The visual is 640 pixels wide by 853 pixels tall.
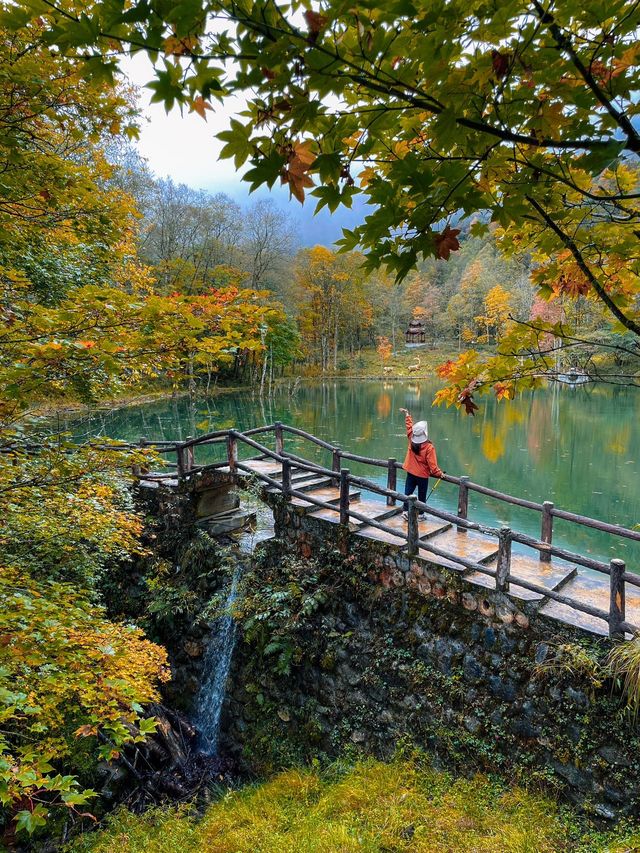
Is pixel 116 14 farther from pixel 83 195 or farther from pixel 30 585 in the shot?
pixel 30 585

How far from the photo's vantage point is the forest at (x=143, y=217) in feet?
4.57

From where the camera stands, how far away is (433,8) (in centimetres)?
134

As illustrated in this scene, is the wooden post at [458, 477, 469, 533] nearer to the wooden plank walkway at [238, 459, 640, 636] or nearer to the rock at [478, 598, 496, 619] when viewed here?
the wooden plank walkway at [238, 459, 640, 636]

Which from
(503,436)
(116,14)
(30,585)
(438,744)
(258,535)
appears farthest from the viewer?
(503,436)

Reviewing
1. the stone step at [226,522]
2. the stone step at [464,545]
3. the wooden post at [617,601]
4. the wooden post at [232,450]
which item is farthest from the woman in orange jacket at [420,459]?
the stone step at [226,522]

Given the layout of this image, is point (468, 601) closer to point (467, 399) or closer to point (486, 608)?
point (486, 608)

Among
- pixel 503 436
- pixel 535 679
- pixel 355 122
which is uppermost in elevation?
pixel 355 122

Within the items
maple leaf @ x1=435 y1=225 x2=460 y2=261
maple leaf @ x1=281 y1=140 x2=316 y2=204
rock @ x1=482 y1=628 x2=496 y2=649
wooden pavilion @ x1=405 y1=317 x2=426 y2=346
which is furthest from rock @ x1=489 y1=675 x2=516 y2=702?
wooden pavilion @ x1=405 y1=317 x2=426 y2=346

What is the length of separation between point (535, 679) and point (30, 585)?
17.1ft

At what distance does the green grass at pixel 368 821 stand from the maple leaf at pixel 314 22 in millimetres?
6051

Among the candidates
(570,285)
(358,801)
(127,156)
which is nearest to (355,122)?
(570,285)

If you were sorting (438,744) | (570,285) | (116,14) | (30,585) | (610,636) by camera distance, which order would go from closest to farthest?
(116,14)
(570,285)
(30,585)
(610,636)
(438,744)

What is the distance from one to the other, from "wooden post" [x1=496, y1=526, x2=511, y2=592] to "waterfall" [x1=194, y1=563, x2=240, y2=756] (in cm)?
452

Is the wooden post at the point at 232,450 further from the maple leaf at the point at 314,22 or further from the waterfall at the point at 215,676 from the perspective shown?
the maple leaf at the point at 314,22
